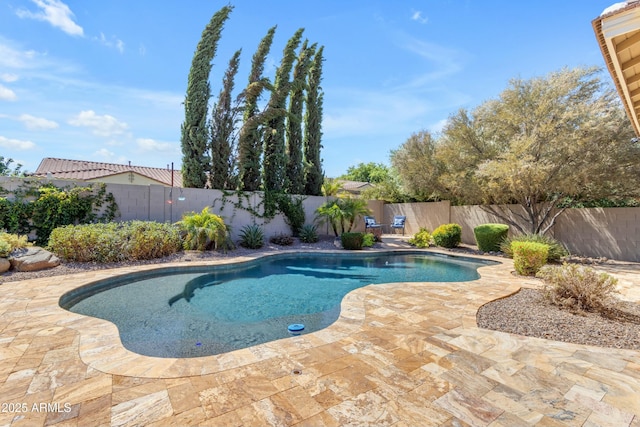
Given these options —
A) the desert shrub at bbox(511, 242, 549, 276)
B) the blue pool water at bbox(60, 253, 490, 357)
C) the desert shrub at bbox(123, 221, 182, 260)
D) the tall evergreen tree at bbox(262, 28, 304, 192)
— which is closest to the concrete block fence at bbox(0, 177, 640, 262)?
the tall evergreen tree at bbox(262, 28, 304, 192)

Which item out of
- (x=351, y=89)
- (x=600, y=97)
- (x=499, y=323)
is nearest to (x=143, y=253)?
(x=499, y=323)

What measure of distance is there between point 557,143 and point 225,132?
1063 centimetres

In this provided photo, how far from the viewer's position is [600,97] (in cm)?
812

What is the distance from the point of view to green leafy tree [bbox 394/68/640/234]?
25.6 feet

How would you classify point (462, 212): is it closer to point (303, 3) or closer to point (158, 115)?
point (303, 3)

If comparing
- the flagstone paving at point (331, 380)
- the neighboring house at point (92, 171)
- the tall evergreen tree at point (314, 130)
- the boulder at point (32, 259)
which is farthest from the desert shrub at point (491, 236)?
the neighboring house at point (92, 171)

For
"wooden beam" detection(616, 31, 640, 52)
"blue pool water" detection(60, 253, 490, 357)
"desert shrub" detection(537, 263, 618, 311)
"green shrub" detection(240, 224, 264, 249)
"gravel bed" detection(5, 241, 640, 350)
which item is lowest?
"blue pool water" detection(60, 253, 490, 357)

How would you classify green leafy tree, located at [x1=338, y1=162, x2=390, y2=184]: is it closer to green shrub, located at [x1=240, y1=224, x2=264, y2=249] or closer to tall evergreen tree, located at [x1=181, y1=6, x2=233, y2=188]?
green shrub, located at [x1=240, y1=224, x2=264, y2=249]

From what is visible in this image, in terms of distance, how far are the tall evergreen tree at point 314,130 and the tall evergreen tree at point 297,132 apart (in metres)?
0.38

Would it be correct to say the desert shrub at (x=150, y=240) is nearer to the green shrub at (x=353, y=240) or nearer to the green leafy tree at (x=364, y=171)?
the green shrub at (x=353, y=240)

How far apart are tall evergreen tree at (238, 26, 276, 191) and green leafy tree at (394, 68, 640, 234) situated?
8.09 metres

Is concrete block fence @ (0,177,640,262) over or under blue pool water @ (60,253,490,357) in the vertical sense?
over

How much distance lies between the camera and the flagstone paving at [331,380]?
178cm

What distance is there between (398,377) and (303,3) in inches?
370
